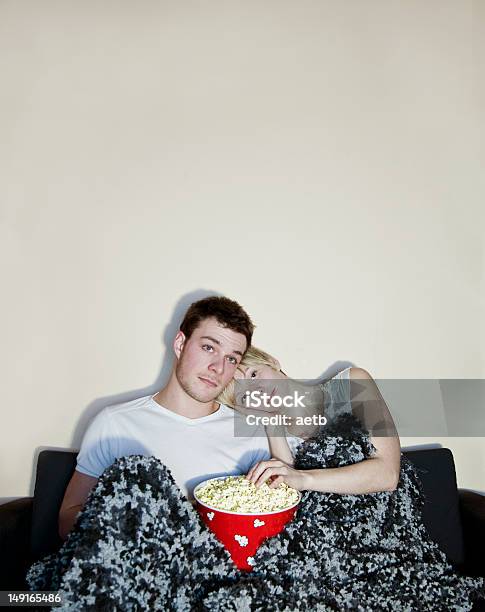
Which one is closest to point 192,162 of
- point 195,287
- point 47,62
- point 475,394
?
point 195,287

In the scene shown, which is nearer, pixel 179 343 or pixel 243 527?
pixel 243 527

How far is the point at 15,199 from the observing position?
2002 millimetres

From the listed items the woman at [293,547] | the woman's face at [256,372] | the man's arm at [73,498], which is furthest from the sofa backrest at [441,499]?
the man's arm at [73,498]

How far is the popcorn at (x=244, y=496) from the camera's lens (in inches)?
54.7

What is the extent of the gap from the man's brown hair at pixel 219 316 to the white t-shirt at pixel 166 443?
287 millimetres

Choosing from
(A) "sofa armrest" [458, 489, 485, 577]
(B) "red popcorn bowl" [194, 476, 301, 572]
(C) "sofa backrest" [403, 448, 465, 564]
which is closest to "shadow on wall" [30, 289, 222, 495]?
(B) "red popcorn bowl" [194, 476, 301, 572]

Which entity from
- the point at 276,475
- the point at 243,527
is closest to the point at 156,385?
the point at 276,475

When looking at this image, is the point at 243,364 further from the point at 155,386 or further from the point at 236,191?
the point at 236,191

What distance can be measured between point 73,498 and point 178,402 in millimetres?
428

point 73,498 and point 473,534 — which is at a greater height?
point 73,498

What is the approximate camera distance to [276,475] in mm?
1538

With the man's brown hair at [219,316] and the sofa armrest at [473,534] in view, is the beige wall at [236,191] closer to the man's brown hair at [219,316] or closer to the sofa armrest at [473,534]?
the man's brown hair at [219,316]

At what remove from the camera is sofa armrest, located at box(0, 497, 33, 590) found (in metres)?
1.54

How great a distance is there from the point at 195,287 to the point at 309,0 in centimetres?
122
